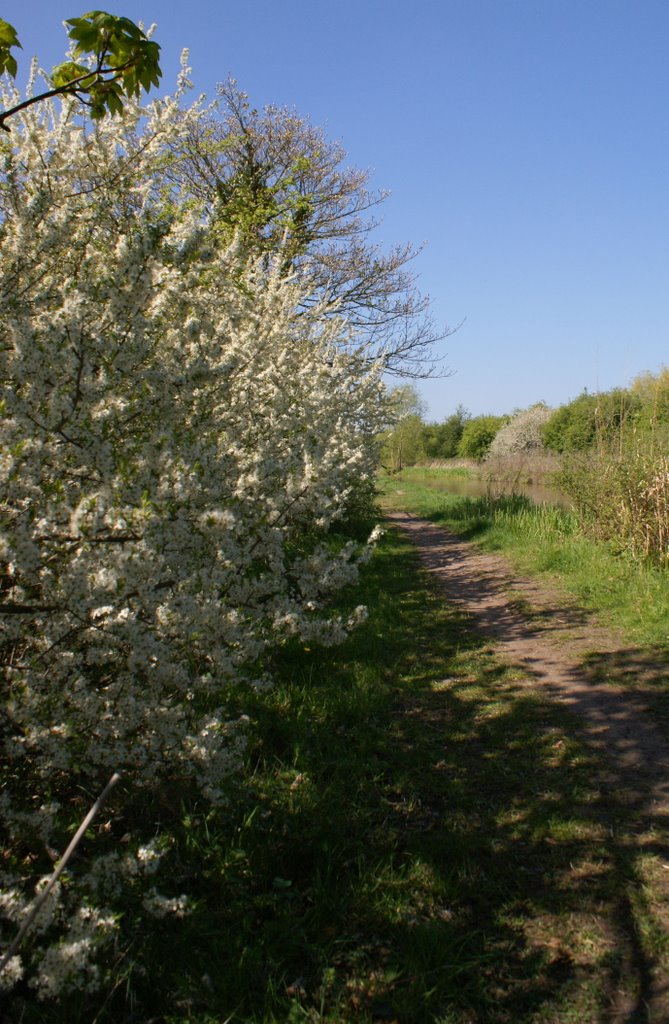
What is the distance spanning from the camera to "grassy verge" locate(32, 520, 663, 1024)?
8.31 feet

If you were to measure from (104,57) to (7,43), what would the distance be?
0.43m

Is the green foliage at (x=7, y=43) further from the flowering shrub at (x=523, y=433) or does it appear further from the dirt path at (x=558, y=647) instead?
the flowering shrub at (x=523, y=433)

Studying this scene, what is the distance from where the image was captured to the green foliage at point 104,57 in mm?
2910

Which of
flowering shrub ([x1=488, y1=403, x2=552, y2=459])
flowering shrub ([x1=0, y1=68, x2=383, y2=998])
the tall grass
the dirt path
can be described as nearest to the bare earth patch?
the dirt path

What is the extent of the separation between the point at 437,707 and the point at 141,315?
3.77 m

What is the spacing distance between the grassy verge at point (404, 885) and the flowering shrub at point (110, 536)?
33 cm

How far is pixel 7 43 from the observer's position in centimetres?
309

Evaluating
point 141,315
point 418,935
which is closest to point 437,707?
point 418,935

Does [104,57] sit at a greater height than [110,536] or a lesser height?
greater

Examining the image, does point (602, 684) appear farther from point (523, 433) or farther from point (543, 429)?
point (523, 433)

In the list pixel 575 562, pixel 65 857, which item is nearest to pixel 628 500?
pixel 575 562

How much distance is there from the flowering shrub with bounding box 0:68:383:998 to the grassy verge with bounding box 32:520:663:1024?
329 millimetres

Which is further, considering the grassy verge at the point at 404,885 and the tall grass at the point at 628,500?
the tall grass at the point at 628,500

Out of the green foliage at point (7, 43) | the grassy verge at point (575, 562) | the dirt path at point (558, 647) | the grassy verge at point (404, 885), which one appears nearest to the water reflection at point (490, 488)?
the grassy verge at point (575, 562)
